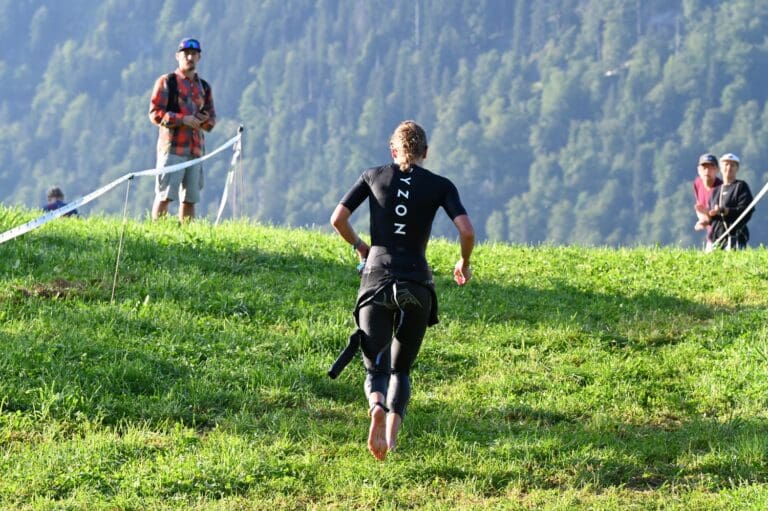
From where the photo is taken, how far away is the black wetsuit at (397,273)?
804 centimetres

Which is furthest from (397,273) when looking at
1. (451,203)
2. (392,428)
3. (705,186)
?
(705,186)

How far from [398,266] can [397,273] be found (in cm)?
5

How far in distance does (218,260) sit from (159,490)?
5671 millimetres

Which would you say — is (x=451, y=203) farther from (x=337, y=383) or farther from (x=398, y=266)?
(x=337, y=383)

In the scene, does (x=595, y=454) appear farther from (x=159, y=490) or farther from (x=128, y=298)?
(x=128, y=298)

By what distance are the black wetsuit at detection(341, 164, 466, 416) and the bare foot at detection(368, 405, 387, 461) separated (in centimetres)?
23

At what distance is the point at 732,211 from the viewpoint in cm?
1694

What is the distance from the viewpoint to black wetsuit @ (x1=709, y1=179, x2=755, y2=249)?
1689 centimetres

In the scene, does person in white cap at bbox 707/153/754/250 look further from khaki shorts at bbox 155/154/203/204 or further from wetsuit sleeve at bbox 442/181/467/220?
wetsuit sleeve at bbox 442/181/467/220

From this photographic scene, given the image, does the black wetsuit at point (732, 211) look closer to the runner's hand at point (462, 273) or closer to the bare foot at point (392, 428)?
the runner's hand at point (462, 273)

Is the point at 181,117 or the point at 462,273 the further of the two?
the point at 181,117

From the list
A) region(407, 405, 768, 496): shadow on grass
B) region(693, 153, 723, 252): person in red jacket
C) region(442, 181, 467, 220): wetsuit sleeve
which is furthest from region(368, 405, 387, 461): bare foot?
region(693, 153, 723, 252): person in red jacket

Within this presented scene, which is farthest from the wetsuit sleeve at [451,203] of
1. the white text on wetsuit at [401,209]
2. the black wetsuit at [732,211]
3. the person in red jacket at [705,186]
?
the person in red jacket at [705,186]

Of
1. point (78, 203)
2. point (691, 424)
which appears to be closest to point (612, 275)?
point (691, 424)
